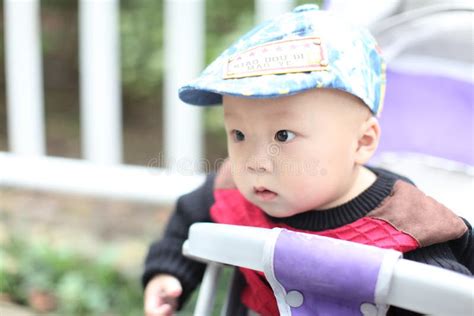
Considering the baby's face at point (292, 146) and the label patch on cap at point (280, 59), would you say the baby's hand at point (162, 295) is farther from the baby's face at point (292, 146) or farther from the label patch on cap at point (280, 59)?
the label patch on cap at point (280, 59)

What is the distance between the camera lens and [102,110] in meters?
2.08

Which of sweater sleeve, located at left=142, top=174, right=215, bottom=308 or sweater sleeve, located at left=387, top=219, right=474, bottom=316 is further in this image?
sweater sleeve, located at left=142, top=174, right=215, bottom=308

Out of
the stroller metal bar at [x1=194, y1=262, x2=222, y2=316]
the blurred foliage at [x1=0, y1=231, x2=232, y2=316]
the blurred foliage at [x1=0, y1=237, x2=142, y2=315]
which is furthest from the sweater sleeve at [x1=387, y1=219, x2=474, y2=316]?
the blurred foliage at [x1=0, y1=237, x2=142, y2=315]

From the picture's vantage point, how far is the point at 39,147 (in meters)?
2.24

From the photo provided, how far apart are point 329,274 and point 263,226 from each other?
23 cm

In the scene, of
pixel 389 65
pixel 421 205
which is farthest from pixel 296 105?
pixel 389 65

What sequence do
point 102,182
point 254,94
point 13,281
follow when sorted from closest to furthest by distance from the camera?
point 254,94, point 13,281, point 102,182

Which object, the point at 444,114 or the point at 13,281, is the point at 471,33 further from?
the point at 13,281

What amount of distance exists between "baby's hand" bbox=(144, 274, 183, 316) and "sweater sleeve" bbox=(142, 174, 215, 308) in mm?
11

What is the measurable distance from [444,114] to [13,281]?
3.94ft

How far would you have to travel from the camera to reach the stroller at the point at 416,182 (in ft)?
2.19

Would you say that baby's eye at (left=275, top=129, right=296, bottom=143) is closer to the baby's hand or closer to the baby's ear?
the baby's ear

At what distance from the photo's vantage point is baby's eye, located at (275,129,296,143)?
813 mm

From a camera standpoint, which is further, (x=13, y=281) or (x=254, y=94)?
(x=13, y=281)
